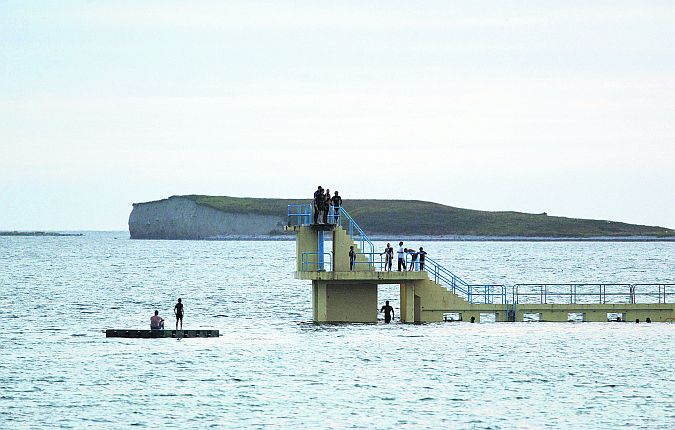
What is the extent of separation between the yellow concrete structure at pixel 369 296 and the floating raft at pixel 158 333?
5.03 meters

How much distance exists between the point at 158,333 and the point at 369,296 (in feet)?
32.2

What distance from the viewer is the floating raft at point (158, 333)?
54.7m

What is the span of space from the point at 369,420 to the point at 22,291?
72972mm

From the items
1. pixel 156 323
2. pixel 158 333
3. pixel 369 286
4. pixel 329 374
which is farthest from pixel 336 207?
pixel 329 374

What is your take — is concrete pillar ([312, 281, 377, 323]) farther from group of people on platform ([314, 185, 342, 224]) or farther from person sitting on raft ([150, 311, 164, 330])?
person sitting on raft ([150, 311, 164, 330])

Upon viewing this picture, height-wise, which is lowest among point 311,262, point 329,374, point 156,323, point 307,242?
point 329,374

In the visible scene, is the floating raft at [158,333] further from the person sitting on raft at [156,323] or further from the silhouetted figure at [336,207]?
the silhouetted figure at [336,207]

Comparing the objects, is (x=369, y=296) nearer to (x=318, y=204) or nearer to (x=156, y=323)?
(x=318, y=204)

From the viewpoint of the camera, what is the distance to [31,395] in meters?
40.4

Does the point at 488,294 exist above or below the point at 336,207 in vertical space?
below

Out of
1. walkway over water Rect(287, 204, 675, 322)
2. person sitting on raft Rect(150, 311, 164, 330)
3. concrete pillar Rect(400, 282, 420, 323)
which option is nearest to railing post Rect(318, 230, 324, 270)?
walkway over water Rect(287, 204, 675, 322)

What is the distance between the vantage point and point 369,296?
5766 cm

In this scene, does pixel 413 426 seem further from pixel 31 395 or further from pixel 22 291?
pixel 22 291

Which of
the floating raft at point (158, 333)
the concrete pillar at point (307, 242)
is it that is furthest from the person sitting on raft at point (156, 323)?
the concrete pillar at point (307, 242)
